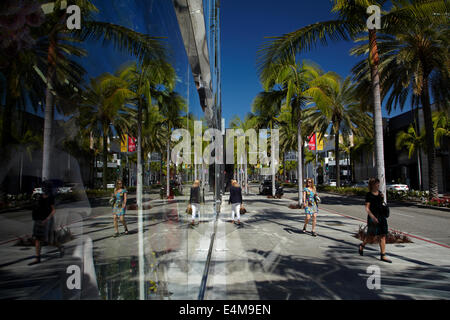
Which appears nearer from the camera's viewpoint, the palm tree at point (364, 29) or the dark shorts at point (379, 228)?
the dark shorts at point (379, 228)

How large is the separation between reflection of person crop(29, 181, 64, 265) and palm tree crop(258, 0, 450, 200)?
8787 millimetres

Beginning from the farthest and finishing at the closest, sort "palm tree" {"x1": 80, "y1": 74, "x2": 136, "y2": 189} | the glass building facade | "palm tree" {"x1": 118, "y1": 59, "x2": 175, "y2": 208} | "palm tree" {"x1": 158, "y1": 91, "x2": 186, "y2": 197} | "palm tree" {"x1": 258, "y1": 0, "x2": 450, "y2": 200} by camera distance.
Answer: "palm tree" {"x1": 258, "y1": 0, "x2": 450, "y2": 200}, "palm tree" {"x1": 158, "y1": 91, "x2": 186, "y2": 197}, "palm tree" {"x1": 118, "y1": 59, "x2": 175, "y2": 208}, "palm tree" {"x1": 80, "y1": 74, "x2": 136, "y2": 189}, the glass building facade

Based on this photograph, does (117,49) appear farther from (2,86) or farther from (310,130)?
(310,130)

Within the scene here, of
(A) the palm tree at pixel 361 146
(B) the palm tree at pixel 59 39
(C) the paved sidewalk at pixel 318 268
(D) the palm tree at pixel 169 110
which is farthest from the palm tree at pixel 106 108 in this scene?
(A) the palm tree at pixel 361 146

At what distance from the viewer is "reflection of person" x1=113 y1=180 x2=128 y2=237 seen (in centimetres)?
145

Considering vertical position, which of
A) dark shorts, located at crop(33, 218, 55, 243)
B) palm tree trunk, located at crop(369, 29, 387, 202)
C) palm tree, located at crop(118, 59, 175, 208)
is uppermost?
palm tree trunk, located at crop(369, 29, 387, 202)

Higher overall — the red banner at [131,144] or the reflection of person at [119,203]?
the red banner at [131,144]

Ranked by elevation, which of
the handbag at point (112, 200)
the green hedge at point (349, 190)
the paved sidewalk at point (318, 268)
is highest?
the handbag at point (112, 200)

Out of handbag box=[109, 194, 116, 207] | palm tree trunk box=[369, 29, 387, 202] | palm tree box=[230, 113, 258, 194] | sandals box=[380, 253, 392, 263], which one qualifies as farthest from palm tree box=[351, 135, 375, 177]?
handbag box=[109, 194, 116, 207]

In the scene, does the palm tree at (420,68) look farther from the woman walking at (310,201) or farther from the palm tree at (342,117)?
the woman walking at (310,201)

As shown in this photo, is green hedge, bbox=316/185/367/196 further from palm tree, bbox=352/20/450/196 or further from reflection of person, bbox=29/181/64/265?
reflection of person, bbox=29/181/64/265

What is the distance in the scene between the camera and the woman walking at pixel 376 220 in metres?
6.06

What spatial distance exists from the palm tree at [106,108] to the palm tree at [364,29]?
8.33m

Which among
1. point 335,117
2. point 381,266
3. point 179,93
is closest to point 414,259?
point 381,266
